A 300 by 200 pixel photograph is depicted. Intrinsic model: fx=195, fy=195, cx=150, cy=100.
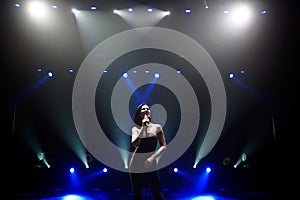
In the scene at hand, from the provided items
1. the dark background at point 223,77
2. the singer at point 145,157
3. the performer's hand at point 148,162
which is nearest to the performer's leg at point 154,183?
A: the singer at point 145,157

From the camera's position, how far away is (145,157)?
79.1 inches

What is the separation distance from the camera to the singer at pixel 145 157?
6.41 ft

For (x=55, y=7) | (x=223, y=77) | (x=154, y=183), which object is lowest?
(x=154, y=183)

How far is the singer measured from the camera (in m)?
1.95

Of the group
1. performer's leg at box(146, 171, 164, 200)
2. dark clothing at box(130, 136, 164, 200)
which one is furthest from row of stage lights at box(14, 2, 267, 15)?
performer's leg at box(146, 171, 164, 200)

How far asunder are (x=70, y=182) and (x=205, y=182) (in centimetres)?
332

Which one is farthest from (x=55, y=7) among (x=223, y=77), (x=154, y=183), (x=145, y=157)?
(x=223, y=77)

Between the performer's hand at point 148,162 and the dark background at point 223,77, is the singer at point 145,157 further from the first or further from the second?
the dark background at point 223,77

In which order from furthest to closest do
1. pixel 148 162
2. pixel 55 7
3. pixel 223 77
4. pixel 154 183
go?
pixel 223 77, pixel 55 7, pixel 154 183, pixel 148 162

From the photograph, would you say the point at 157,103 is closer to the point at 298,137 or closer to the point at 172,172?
the point at 172,172

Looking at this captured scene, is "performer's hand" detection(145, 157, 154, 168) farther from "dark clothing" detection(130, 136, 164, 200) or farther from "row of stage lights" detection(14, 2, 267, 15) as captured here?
"row of stage lights" detection(14, 2, 267, 15)

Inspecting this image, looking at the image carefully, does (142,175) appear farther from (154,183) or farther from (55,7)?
(55,7)

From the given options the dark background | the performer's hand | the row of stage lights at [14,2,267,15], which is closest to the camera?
the performer's hand

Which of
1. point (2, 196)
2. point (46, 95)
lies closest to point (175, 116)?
point (46, 95)
